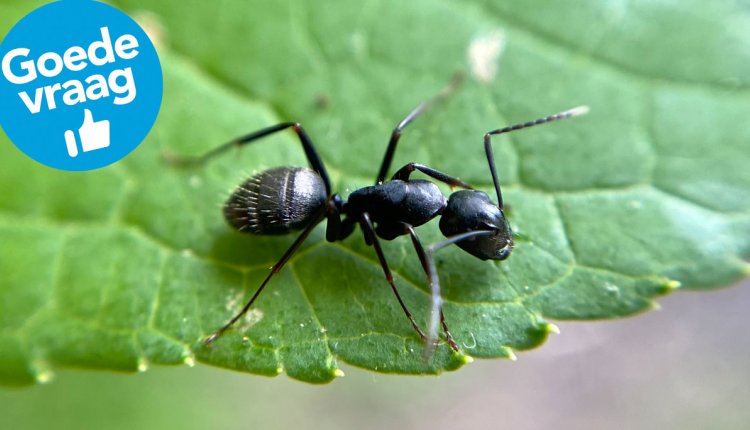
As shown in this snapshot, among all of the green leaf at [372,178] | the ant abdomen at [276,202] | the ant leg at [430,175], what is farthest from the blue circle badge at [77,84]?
the ant leg at [430,175]

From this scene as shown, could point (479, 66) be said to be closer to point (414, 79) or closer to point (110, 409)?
point (414, 79)

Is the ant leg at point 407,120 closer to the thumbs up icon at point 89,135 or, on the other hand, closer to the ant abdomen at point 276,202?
the ant abdomen at point 276,202

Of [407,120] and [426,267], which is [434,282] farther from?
[407,120]

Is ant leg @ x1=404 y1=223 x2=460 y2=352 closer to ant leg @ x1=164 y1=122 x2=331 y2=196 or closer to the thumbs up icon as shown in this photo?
ant leg @ x1=164 y1=122 x2=331 y2=196

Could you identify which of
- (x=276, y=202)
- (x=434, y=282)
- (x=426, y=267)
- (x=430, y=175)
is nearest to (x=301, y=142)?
(x=276, y=202)

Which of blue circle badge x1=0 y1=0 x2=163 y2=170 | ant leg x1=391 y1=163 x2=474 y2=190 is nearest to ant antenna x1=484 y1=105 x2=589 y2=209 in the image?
ant leg x1=391 y1=163 x2=474 y2=190

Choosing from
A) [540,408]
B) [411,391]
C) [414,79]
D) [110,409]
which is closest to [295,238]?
[414,79]
